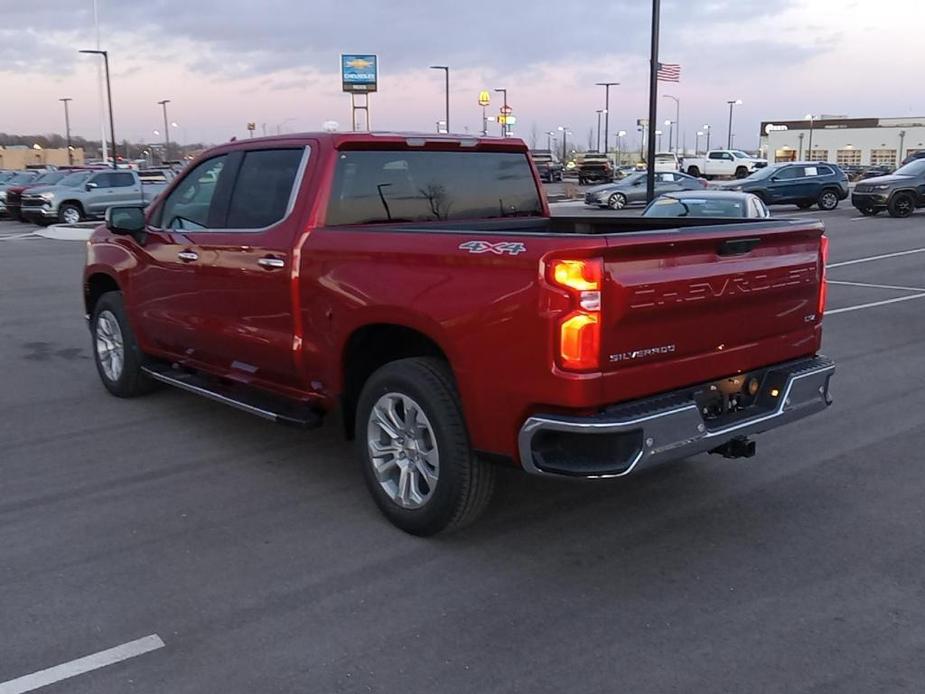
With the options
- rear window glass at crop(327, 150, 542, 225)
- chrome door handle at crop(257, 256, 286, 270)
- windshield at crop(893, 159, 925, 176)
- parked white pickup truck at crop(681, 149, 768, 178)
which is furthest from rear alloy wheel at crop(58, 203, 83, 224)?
parked white pickup truck at crop(681, 149, 768, 178)

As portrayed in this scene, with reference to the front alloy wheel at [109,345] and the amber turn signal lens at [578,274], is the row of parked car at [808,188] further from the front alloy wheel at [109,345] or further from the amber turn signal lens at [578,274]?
the amber turn signal lens at [578,274]

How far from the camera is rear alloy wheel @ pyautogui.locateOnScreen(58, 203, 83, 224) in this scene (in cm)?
2678

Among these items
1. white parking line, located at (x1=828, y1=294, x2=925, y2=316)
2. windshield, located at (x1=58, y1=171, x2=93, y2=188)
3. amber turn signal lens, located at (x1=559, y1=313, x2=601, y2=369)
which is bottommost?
white parking line, located at (x1=828, y1=294, x2=925, y2=316)

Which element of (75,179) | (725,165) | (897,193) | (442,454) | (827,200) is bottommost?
(442,454)

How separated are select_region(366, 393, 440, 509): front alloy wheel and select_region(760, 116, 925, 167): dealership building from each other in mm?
102573

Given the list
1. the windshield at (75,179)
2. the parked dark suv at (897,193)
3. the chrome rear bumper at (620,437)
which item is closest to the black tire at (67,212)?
the windshield at (75,179)

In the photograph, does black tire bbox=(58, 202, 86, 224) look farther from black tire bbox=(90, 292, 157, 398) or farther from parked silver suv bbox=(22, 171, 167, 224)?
black tire bbox=(90, 292, 157, 398)

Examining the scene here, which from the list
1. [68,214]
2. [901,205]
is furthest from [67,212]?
[901,205]

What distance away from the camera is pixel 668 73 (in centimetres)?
2206

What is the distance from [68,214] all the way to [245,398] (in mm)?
24308

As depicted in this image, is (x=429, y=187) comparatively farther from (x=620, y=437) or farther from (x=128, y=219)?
(x=620, y=437)

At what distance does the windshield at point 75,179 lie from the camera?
27250mm

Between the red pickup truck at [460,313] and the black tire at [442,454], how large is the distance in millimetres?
11

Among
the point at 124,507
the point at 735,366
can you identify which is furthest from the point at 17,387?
the point at 735,366
